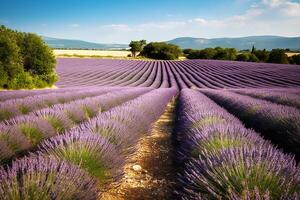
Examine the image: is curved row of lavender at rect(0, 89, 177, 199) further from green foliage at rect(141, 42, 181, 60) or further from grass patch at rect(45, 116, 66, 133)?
green foliage at rect(141, 42, 181, 60)

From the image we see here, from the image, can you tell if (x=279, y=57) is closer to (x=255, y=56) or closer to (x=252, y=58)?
(x=255, y=56)

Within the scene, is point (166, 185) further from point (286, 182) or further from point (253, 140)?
point (286, 182)

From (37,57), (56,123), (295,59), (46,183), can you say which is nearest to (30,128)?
(56,123)

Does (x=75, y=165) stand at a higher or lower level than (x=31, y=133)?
higher

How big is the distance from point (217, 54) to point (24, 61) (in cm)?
4972

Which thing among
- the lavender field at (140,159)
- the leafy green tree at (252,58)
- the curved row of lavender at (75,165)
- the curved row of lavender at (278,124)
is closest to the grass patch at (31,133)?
the lavender field at (140,159)

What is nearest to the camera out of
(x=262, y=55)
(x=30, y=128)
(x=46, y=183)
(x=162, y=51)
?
(x=46, y=183)

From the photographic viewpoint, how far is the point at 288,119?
4.29 meters

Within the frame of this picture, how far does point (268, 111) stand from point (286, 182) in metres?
3.78

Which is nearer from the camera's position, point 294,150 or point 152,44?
point 294,150

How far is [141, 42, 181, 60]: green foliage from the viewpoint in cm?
6838

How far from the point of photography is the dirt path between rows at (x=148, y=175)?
2.95 m

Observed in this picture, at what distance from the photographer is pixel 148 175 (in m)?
3.57

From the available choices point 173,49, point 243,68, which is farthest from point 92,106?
point 173,49
